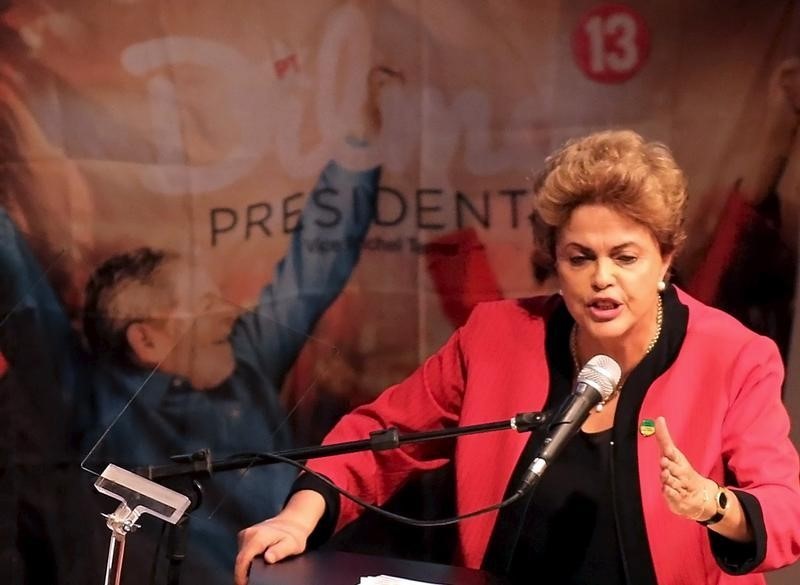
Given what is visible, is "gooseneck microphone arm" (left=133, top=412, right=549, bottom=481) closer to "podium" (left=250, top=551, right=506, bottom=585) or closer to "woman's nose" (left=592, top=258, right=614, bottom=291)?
"podium" (left=250, top=551, right=506, bottom=585)

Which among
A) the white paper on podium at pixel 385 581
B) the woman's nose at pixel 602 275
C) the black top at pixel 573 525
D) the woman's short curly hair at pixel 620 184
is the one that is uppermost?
the woman's short curly hair at pixel 620 184

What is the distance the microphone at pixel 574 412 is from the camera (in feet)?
4.11

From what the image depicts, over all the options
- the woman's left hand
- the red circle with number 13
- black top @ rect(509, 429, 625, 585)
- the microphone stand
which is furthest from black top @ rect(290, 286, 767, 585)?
the red circle with number 13

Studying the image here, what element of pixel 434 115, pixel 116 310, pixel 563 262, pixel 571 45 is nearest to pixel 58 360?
pixel 116 310

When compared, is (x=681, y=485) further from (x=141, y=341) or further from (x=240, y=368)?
(x=141, y=341)

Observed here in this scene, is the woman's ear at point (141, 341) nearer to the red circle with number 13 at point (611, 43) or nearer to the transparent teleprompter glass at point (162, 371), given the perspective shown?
the transparent teleprompter glass at point (162, 371)

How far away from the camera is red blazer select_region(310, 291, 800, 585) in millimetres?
1521

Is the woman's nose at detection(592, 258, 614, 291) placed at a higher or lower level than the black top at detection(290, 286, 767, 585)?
higher

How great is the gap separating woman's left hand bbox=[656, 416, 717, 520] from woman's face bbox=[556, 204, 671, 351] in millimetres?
282

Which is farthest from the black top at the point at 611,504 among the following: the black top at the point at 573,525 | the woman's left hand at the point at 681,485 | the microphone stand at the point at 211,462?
the microphone stand at the point at 211,462

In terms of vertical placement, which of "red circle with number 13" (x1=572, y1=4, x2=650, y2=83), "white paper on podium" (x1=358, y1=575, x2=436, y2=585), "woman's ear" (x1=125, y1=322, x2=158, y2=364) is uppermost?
"red circle with number 13" (x1=572, y1=4, x2=650, y2=83)

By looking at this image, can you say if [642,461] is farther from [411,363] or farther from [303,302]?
[303,302]

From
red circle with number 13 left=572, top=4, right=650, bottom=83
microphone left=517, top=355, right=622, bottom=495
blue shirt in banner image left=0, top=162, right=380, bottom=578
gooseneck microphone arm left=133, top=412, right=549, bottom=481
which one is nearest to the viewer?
microphone left=517, top=355, right=622, bottom=495

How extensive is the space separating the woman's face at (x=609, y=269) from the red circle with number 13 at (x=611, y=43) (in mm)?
455
